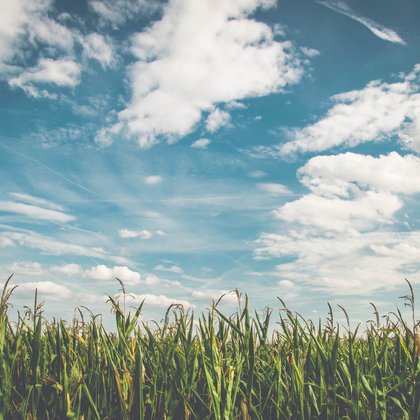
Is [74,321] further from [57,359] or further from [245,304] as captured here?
[245,304]

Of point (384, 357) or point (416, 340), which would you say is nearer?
point (416, 340)

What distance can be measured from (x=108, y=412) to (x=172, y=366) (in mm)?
649

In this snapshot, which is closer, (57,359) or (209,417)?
(209,417)

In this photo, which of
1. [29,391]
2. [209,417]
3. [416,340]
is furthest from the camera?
[416,340]

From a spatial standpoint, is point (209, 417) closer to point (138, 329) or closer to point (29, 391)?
point (138, 329)

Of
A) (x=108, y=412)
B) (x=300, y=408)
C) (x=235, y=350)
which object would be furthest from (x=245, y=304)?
(x=108, y=412)

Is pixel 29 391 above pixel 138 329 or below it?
below

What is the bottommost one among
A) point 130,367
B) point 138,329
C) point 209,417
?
point 209,417

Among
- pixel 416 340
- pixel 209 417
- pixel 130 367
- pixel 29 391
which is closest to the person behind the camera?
pixel 29 391

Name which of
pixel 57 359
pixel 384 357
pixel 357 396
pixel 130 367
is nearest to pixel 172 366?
pixel 130 367

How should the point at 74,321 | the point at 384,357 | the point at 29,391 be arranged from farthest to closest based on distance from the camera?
the point at 74,321, the point at 384,357, the point at 29,391

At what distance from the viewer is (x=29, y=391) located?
332 centimetres

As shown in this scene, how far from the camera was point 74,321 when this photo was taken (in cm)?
518

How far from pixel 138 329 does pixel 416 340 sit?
2560 mm
